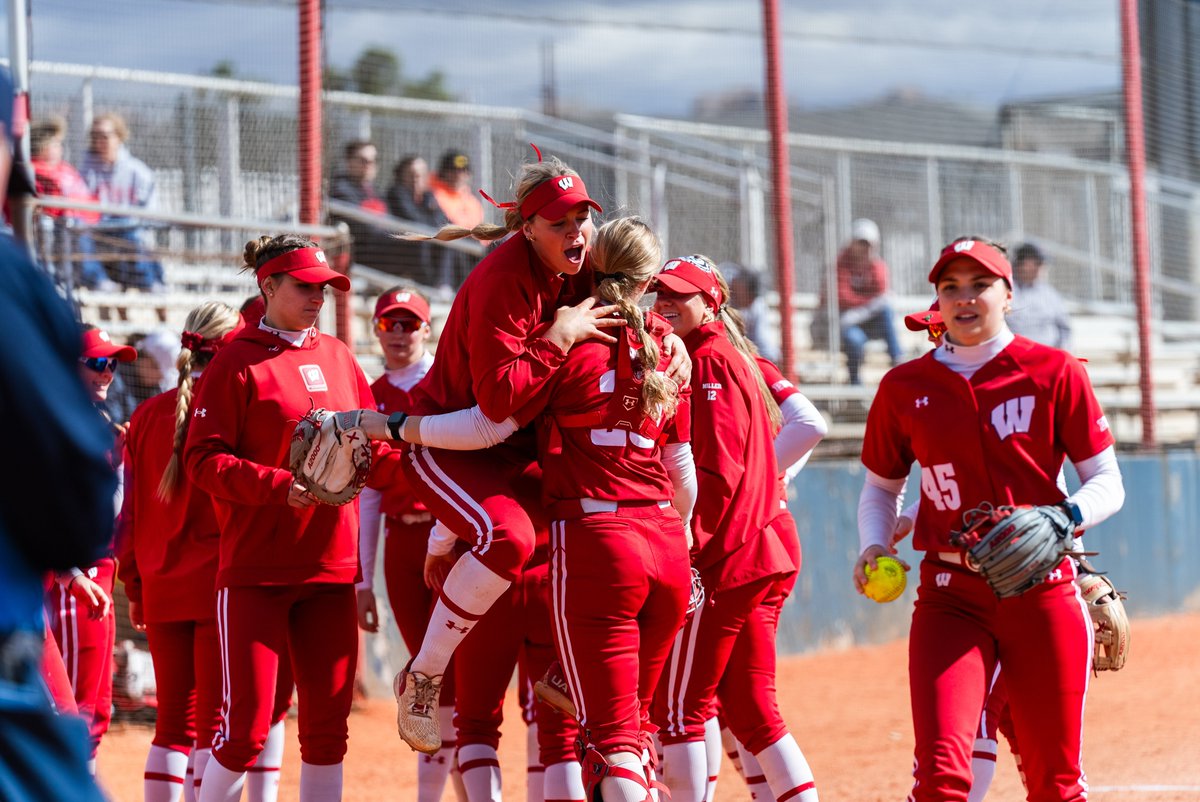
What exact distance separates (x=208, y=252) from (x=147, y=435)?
387 centimetres

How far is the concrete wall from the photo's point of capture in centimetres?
1170

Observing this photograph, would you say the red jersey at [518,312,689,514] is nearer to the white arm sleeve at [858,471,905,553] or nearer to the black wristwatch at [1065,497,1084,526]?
the white arm sleeve at [858,471,905,553]

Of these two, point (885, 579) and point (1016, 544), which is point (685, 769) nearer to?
point (885, 579)

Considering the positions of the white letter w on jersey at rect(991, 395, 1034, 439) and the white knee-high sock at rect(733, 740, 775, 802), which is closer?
the white letter w on jersey at rect(991, 395, 1034, 439)

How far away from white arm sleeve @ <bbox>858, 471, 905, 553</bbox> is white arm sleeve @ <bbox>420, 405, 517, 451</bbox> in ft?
4.47

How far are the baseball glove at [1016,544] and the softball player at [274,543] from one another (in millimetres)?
2168

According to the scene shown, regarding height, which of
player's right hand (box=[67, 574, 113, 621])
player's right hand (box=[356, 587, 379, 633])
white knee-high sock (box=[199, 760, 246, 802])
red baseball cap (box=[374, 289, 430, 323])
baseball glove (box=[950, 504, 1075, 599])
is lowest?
white knee-high sock (box=[199, 760, 246, 802])

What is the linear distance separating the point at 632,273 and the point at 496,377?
23.3 inches

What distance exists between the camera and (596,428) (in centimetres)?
439

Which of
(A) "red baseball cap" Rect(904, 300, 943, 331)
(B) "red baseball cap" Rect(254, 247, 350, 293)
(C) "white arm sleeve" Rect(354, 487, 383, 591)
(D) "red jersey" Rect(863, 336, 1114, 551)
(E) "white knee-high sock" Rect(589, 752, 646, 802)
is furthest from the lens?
(C) "white arm sleeve" Rect(354, 487, 383, 591)

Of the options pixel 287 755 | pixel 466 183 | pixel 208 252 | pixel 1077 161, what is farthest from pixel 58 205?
pixel 1077 161

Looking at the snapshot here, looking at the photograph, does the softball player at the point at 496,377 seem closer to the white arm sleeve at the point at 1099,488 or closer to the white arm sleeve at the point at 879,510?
the white arm sleeve at the point at 879,510

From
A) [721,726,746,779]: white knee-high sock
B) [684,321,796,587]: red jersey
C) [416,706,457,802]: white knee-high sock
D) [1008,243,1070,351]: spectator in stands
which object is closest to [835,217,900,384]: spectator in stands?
[1008,243,1070,351]: spectator in stands

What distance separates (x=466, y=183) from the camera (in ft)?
40.2
